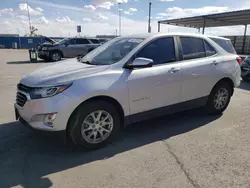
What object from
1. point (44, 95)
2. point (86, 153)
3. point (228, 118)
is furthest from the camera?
point (228, 118)

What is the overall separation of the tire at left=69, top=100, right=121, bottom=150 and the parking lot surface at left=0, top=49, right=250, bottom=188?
15cm

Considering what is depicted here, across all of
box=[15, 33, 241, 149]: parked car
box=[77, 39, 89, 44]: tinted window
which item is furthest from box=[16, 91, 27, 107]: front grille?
box=[77, 39, 89, 44]: tinted window

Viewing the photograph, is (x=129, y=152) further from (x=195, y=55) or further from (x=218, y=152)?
(x=195, y=55)

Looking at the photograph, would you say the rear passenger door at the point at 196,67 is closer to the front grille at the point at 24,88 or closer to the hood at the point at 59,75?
the hood at the point at 59,75

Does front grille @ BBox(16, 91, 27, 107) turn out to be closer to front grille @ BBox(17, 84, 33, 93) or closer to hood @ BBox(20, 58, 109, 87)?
front grille @ BBox(17, 84, 33, 93)

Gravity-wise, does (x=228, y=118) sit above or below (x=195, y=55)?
below

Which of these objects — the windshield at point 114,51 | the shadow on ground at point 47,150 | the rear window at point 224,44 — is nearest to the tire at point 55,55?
the shadow on ground at point 47,150

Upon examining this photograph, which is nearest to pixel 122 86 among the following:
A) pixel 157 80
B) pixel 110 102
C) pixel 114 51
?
pixel 110 102

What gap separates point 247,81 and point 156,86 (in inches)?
287

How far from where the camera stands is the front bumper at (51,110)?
2.96 metres

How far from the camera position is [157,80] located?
375cm

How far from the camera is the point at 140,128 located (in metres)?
4.27

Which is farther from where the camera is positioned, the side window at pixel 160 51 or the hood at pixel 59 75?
the side window at pixel 160 51

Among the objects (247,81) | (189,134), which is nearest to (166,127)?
(189,134)
